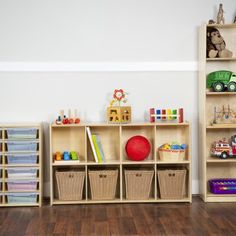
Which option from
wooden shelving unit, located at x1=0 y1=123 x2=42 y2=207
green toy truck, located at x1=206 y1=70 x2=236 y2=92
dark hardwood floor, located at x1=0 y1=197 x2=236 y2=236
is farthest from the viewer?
green toy truck, located at x1=206 y1=70 x2=236 y2=92

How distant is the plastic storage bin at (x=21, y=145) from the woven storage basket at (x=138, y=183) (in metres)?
0.94

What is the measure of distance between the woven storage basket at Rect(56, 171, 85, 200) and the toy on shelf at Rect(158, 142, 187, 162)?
0.81 meters

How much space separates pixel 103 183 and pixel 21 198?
0.81m

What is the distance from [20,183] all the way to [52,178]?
31 centimetres

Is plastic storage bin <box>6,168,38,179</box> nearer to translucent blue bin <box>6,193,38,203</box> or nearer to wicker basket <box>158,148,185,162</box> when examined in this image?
translucent blue bin <box>6,193,38,203</box>

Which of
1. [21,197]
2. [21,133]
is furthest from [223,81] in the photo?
[21,197]

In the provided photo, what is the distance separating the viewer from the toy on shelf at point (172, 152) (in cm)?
463

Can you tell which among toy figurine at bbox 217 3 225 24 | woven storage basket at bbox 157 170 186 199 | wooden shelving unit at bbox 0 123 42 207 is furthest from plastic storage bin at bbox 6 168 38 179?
toy figurine at bbox 217 3 225 24

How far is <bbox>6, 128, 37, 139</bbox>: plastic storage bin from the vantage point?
455 cm

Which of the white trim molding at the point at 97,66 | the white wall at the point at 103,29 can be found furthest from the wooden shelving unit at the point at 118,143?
the white wall at the point at 103,29

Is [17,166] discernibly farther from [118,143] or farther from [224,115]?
[224,115]

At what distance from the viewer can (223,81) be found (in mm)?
4711

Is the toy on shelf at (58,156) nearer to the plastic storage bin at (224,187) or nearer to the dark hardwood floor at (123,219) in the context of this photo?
the dark hardwood floor at (123,219)

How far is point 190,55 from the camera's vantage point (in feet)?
16.2
